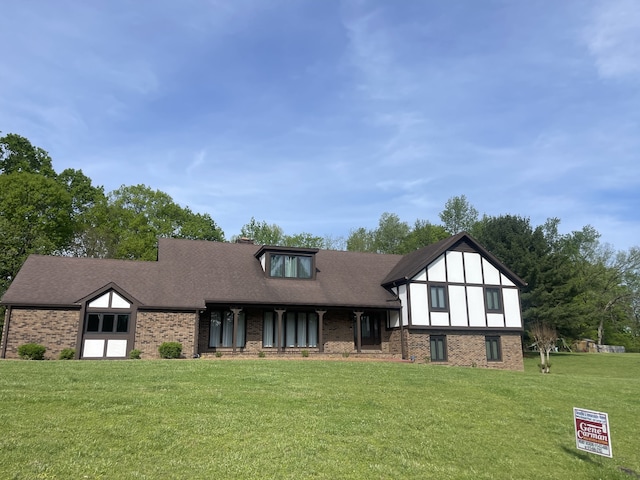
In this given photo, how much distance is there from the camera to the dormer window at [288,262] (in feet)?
90.2

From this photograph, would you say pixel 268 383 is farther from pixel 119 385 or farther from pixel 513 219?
pixel 513 219

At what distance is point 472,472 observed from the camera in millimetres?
8047

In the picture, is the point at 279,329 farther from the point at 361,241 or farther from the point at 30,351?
the point at 361,241

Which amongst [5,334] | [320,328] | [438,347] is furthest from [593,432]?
[5,334]

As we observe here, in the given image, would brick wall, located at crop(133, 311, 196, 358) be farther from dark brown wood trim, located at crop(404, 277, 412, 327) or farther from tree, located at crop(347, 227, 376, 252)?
tree, located at crop(347, 227, 376, 252)

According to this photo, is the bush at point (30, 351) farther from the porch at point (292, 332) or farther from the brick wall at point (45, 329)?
the porch at point (292, 332)

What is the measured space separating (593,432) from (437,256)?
1901 centimetres

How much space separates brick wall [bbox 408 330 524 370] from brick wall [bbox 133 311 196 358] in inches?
449

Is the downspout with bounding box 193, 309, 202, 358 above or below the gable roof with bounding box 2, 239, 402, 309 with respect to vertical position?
below

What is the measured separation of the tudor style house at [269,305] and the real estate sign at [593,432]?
1697cm

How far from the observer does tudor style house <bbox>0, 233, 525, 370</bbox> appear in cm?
2189

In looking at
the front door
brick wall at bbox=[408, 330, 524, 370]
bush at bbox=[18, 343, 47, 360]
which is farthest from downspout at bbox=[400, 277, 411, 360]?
bush at bbox=[18, 343, 47, 360]

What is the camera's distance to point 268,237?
5806cm

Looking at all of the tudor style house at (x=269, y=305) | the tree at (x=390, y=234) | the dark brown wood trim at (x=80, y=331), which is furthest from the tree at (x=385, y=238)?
the dark brown wood trim at (x=80, y=331)
